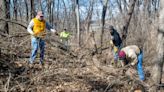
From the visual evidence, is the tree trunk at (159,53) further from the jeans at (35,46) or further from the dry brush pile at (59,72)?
the jeans at (35,46)

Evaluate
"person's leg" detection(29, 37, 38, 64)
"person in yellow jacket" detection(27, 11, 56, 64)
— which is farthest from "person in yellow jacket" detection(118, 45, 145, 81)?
"person's leg" detection(29, 37, 38, 64)

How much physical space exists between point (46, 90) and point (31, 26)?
6.48 ft

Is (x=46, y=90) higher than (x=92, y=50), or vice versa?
(x=92, y=50)

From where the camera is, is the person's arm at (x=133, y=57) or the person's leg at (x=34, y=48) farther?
the person's arm at (x=133, y=57)

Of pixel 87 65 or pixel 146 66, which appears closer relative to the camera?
pixel 87 65

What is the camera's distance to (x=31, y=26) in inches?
359

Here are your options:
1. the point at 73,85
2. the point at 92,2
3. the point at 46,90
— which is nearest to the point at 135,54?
the point at 73,85

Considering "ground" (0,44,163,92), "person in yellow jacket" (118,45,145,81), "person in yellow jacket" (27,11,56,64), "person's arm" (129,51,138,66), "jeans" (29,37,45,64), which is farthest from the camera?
"person's arm" (129,51,138,66)

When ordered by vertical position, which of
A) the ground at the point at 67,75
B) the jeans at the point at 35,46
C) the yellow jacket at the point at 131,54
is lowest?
the ground at the point at 67,75

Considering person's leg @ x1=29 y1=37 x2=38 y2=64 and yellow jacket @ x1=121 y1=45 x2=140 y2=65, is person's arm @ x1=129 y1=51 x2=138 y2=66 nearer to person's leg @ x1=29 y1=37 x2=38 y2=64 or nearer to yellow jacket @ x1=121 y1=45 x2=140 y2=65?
yellow jacket @ x1=121 y1=45 x2=140 y2=65

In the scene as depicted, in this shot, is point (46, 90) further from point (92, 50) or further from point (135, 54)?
point (135, 54)

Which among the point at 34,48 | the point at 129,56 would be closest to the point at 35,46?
the point at 34,48

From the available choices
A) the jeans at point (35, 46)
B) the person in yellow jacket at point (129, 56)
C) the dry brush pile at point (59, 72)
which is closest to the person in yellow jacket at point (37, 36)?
the jeans at point (35, 46)

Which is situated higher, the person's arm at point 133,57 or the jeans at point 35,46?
the jeans at point 35,46
